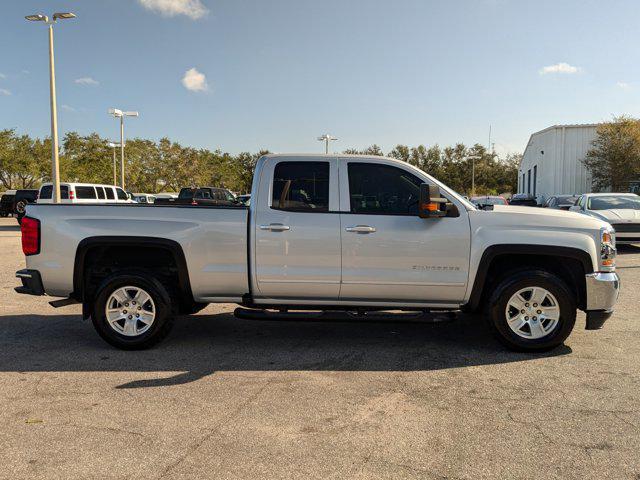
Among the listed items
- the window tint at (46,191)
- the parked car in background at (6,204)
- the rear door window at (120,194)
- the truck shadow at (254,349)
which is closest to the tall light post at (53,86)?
the window tint at (46,191)

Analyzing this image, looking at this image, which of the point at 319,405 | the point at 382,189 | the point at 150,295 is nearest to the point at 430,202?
the point at 382,189

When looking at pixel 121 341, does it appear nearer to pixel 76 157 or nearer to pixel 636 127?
pixel 636 127

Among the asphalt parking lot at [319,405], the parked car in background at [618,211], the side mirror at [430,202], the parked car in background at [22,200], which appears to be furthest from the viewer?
the parked car in background at [22,200]

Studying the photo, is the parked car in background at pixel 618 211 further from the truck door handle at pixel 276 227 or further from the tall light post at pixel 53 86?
the tall light post at pixel 53 86

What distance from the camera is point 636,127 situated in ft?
121

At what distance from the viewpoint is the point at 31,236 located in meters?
5.26

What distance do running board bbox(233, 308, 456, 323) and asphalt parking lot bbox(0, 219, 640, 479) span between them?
1.26 ft

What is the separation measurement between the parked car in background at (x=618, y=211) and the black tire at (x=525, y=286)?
9.32 m

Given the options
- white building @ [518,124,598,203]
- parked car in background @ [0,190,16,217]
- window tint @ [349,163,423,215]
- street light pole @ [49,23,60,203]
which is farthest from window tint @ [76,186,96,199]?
white building @ [518,124,598,203]

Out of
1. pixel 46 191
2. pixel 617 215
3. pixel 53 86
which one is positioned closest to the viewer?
pixel 617 215

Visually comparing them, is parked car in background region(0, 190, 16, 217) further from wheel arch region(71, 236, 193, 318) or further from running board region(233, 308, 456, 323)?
running board region(233, 308, 456, 323)

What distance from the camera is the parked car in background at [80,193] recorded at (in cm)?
2133

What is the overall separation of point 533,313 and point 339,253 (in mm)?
2043

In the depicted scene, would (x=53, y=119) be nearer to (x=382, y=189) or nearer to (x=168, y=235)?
(x=168, y=235)
